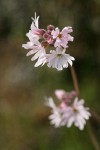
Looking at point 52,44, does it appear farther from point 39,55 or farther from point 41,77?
point 41,77

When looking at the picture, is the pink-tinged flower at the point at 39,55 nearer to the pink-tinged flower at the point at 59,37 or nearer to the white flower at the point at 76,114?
the pink-tinged flower at the point at 59,37

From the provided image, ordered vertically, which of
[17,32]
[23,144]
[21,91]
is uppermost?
[17,32]

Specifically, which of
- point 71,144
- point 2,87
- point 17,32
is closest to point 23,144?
point 71,144

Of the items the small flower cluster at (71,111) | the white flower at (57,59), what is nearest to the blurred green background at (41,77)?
the small flower cluster at (71,111)

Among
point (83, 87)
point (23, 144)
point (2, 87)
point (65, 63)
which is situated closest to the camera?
point (65, 63)

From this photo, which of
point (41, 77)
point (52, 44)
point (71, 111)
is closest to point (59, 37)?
point (52, 44)

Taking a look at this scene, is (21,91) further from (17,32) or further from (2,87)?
(17,32)
